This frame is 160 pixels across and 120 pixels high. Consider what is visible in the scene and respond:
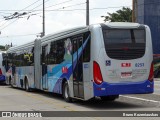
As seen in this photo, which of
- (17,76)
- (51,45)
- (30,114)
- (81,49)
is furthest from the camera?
(17,76)

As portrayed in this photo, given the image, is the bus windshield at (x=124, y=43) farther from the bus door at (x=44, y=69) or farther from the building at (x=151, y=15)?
the building at (x=151, y=15)

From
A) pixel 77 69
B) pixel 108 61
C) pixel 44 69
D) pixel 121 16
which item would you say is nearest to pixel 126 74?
pixel 108 61

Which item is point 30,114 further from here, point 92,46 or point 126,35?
point 126,35

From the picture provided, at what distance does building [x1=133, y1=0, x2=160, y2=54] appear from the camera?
66.2 m

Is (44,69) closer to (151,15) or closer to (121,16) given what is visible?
(151,15)

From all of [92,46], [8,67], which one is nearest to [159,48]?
[8,67]

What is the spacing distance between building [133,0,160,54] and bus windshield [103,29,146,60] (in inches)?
1978

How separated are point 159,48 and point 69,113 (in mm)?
54963

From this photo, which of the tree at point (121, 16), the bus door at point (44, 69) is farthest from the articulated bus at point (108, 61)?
the tree at point (121, 16)

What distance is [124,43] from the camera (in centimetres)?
1571

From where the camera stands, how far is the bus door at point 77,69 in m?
16.4

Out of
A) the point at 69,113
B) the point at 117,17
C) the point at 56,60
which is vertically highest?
the point at 117,17

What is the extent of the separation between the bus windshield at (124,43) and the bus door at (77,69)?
137 cm

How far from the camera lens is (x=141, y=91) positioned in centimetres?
1581
